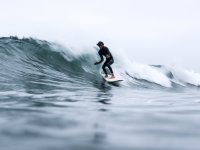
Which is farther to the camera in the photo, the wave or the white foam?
the white foam

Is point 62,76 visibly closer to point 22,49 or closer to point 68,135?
point 22,49

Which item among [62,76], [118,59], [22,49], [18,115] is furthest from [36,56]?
[18,115]

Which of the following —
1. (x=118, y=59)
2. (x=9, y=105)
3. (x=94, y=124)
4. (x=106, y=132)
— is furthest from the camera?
(x=118, y=59)

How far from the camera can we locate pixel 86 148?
355 centimetres

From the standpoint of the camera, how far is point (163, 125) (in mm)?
5035

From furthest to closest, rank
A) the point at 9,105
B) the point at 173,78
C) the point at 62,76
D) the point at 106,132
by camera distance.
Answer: the point at 173,78
the point at 62,76
the point at 9,105
the point at 106,132

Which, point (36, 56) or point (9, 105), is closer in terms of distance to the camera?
point (9, 105)

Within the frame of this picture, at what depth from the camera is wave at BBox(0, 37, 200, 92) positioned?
13.4 metres

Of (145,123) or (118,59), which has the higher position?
(118,59)

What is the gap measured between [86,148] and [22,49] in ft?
50.5

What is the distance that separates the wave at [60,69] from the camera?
43.8ft

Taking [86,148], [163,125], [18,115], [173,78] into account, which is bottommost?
[86,148]

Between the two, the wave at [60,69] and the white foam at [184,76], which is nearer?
the wave at [60,69]

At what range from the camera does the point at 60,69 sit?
16.8 meters
